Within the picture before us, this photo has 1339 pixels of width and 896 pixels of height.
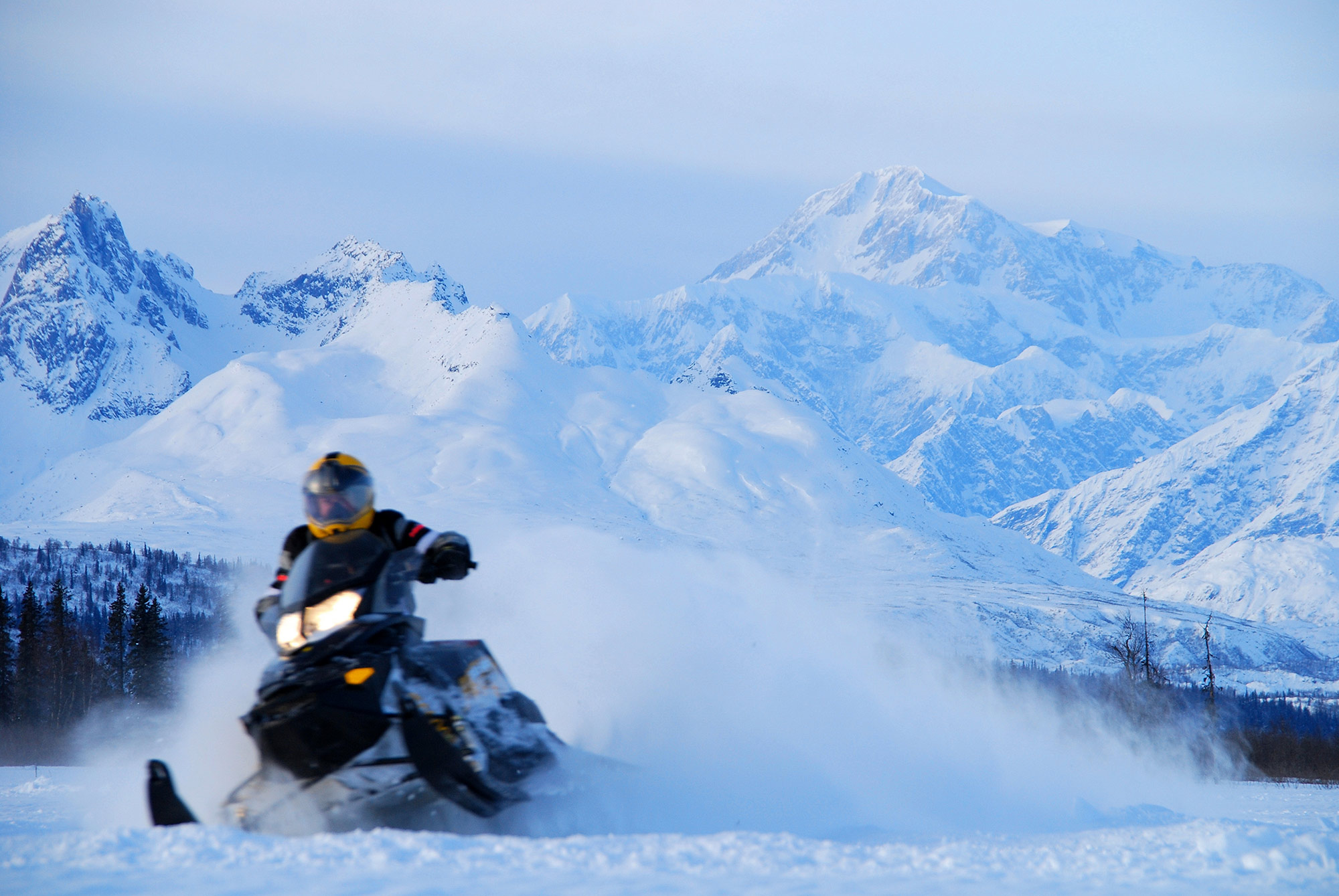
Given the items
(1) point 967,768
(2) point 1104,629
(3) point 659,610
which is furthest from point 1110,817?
(2) point 1104,629

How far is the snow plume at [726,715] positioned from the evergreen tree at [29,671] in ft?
133

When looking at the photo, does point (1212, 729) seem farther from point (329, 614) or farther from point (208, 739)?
point (329, 614)

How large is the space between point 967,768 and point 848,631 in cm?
393

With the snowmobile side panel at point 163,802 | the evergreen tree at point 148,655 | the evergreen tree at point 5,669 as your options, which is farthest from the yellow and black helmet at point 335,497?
the evergreen tree at point 5,669

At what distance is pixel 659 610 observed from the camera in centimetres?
1606

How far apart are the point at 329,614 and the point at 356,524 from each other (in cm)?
93

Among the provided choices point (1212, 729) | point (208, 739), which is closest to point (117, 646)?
point (208, 739)

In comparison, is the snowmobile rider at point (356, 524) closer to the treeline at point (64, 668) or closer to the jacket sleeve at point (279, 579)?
the jacket sleeve at point (279, 579)

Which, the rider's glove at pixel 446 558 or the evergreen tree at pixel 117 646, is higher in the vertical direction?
the rider's glove at pixel 446 558

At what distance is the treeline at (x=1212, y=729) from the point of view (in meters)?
49.3

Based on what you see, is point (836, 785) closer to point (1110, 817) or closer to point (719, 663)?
point (719, 663)

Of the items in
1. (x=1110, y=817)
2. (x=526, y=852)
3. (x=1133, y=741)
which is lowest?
(x=1133, y=741)

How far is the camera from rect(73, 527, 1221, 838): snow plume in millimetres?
11672

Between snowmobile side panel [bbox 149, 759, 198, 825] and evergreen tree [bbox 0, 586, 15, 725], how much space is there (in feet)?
148
